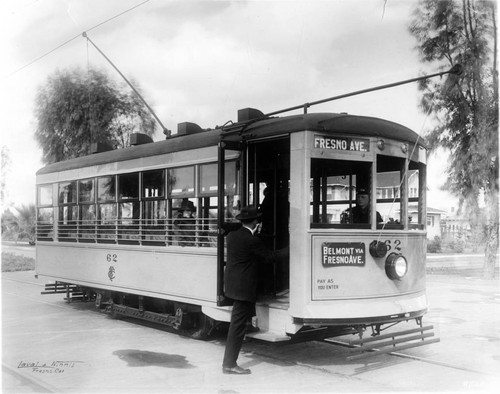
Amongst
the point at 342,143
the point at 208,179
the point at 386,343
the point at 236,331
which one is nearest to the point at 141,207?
the point at 208,179

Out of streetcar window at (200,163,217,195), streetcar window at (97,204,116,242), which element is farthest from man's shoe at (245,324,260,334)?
streetcar window at (97,204,116,242)

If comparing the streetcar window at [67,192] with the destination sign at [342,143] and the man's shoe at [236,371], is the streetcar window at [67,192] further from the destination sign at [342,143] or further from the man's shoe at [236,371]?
the destination sign at [342,143]

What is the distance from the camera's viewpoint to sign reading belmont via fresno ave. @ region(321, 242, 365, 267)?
619 centimetres

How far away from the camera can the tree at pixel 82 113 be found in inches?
548

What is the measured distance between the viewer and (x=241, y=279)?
6258 millimetres

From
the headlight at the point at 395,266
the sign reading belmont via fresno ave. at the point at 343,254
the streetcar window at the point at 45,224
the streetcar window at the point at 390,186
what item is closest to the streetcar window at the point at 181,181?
the sign reading belmont via fresno ave. at the point at 343,254

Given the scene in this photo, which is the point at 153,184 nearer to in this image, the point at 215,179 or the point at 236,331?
the point at 215,179

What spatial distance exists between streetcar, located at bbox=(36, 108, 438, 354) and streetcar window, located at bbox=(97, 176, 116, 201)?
0.11 feet

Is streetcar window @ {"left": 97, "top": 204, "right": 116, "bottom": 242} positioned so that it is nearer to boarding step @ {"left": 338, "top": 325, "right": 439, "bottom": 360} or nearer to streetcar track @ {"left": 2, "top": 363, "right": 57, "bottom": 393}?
streetcar track @ {"left": 2, "top": 363, "right": 57, "bottom": 393}

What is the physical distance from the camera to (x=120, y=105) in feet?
49.5

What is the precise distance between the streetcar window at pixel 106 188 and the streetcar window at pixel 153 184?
0.98 meters

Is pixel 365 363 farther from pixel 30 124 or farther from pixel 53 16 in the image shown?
pixel 30 124

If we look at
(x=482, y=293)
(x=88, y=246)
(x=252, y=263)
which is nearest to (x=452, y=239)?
(x=482, y=293)

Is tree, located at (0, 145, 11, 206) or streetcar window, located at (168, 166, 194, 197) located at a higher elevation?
tree, located at (0, 145, 11, 206)
